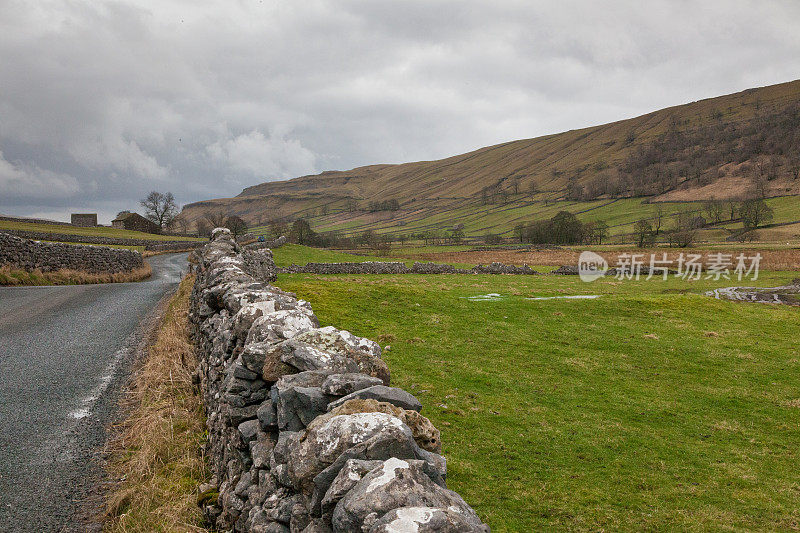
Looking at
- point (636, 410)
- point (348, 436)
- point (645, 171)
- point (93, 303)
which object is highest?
point (645, 171)

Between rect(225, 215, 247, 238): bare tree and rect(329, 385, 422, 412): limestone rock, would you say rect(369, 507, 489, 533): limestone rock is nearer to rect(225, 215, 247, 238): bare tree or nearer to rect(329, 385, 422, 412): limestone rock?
rect(329, 385, 422, 412): limestone rock

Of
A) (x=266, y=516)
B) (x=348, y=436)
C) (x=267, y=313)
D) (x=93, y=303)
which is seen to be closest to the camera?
(x=348, y=436)

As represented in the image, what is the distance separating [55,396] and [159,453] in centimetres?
375

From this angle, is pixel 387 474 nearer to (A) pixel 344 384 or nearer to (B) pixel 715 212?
(A) pixel 344 384

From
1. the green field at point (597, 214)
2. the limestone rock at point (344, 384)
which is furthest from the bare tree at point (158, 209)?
Answer: the limestone rock at point (344, 384)

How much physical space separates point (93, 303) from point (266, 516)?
18.1 m

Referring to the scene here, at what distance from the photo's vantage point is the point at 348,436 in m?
3.25

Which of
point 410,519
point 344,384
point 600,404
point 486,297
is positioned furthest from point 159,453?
point 486,297

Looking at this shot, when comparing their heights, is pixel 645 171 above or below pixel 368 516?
above

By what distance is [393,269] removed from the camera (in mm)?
41344

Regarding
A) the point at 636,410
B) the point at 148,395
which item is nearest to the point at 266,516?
the point at 148,395

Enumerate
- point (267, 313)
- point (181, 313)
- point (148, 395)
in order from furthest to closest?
1. point (181, 313)
2. point (148, 395)
3. point (267, 313)

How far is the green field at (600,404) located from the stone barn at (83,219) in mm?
104084

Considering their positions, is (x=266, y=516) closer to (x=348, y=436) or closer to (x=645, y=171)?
(x=348, y=436)
